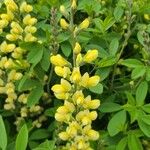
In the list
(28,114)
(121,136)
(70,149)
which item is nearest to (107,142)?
(121,136)

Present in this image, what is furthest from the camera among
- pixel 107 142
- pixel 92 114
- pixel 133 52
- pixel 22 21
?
pixel 133 52

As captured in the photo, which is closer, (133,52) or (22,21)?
(22,21)

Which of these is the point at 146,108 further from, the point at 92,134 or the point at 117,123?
the point at 92,134

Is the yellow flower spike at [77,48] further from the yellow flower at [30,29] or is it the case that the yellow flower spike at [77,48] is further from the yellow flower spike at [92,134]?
the yellow flower at [30,29]

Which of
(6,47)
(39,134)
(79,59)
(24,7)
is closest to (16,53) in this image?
(6,47)

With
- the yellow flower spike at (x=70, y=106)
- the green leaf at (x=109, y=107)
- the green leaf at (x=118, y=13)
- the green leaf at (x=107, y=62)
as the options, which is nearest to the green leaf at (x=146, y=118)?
the green leaf at (x=109, y=107)

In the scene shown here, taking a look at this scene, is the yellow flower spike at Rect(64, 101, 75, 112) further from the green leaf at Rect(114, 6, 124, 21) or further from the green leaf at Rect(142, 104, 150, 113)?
the green leaf at Rect(114, 6, 124, 21)

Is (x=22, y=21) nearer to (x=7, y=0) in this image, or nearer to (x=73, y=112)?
(x=7, y=0)
